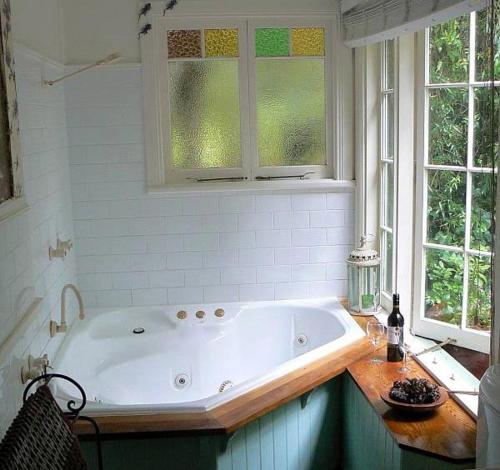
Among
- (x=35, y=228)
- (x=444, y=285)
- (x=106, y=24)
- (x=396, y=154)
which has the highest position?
(x=106, y=24)

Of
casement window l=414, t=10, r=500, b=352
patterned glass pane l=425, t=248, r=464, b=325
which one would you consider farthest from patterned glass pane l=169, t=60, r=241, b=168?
patterned glass pane l=425, t=248, r=464, b=325

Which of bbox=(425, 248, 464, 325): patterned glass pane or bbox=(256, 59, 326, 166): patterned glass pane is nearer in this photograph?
bbox=(425, 248, 464, 325): patterned glass pane

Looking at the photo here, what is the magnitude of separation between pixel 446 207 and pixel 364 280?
2.88 feet

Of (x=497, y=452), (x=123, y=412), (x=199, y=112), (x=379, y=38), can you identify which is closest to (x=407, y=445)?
(x=497, y=452)

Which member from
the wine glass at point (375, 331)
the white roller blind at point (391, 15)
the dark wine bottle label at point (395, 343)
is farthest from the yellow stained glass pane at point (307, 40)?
the dark wine bottle label at point (395, 343)

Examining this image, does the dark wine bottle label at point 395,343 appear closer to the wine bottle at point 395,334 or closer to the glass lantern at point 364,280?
the wine bottle at point 395,334

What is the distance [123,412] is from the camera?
9.98ft

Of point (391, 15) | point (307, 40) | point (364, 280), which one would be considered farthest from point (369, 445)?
point (307, 40)

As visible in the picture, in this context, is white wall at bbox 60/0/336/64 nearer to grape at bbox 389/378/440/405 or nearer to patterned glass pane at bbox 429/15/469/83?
patterned glass pane at bbox 429/15/469/83

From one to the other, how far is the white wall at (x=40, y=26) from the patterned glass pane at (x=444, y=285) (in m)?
2.19

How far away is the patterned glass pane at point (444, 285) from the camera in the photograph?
135 inches

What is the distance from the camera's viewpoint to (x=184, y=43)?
4.30 m

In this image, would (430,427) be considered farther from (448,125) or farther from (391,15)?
(391,15)

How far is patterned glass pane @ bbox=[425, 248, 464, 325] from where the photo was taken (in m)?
3.43
